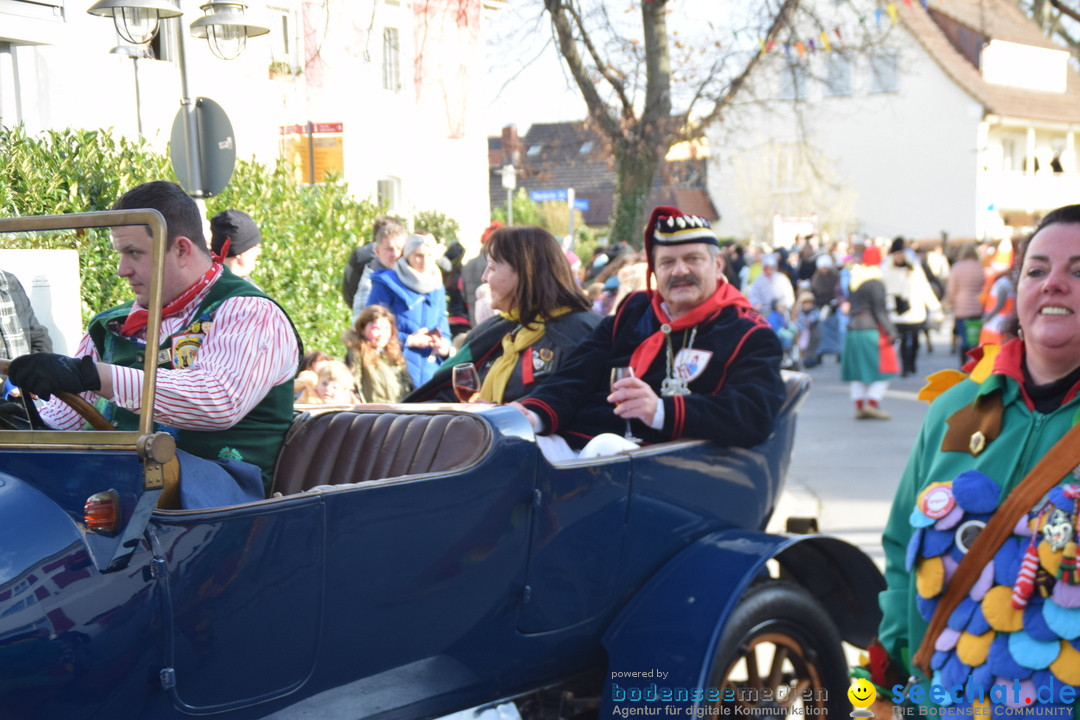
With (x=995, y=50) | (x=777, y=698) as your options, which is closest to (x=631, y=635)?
(x=777, y=698)

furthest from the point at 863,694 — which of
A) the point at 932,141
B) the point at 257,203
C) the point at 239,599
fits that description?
the point at 932,141

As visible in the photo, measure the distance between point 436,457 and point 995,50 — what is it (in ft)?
136

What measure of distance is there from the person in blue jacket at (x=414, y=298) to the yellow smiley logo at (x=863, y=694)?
5.07 meters

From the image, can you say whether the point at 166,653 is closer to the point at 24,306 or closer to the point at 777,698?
the point at 24,306

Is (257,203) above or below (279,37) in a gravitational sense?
below

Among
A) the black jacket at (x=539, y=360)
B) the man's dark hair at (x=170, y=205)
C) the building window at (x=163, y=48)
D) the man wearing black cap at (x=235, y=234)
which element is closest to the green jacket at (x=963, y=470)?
the man's dark hair at (x=170, y=205)

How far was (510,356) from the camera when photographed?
15.4 feet

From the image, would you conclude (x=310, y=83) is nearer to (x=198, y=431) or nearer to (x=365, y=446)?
(x=365, y=446)

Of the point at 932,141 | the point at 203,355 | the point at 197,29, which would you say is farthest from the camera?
the point at 932,141

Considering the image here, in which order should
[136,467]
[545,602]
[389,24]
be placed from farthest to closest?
[389,24] → [545,602] → [136,467]

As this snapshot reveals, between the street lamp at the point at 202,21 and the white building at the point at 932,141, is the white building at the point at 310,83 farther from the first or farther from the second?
the white building at the point at 932,141

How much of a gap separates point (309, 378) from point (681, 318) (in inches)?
89.2

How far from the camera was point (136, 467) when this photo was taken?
85.4 inches

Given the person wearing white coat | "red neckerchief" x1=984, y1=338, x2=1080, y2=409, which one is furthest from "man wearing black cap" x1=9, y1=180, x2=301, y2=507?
the person wearing white coat
